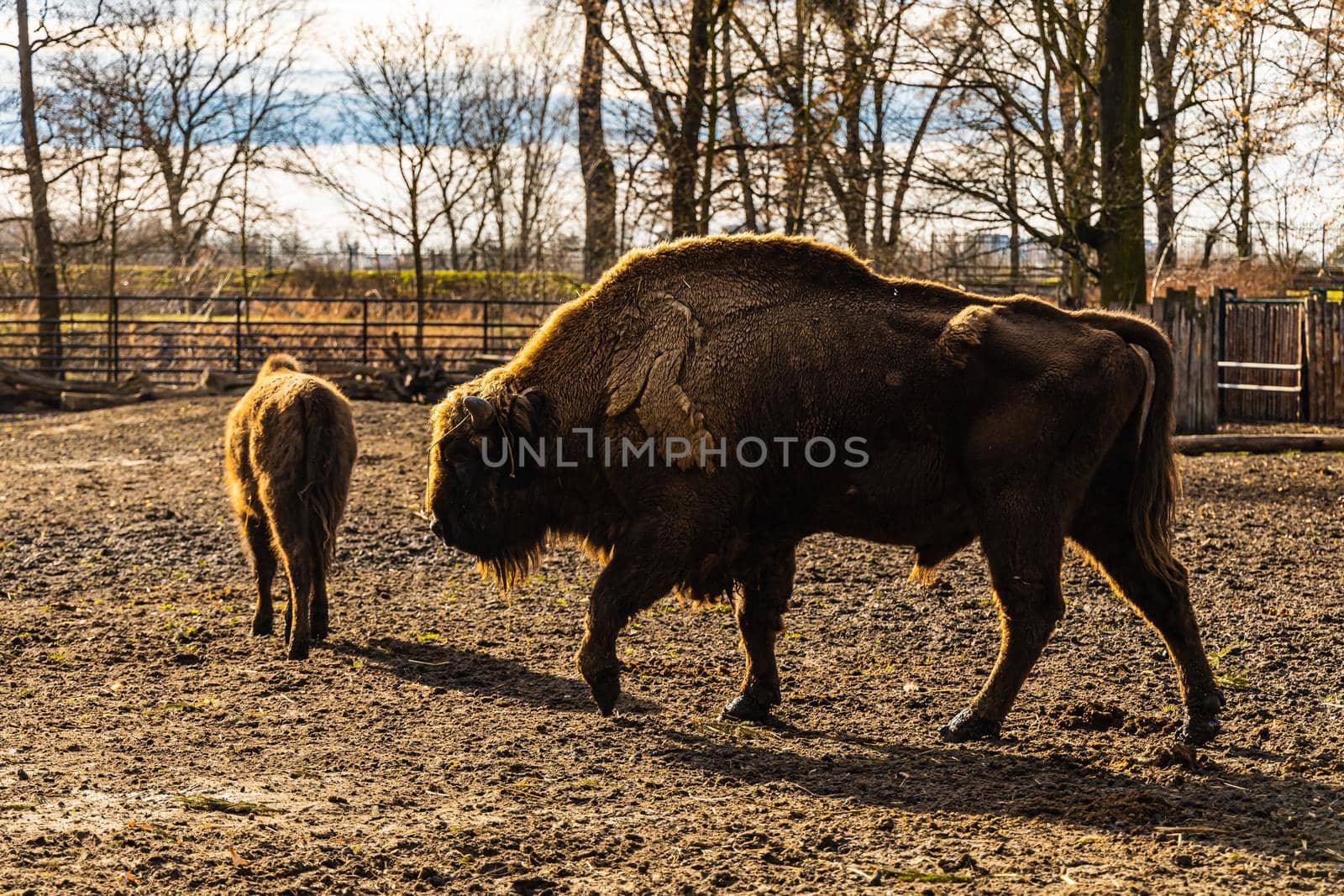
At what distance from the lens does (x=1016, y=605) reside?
5.32 m

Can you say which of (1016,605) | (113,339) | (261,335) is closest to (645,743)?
(1016,605)

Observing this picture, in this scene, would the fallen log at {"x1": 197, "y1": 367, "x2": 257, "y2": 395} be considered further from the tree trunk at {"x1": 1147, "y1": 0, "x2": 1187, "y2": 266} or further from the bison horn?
the bison horn

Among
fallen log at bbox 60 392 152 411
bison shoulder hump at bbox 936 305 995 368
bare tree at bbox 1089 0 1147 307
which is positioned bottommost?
fallen log at bbox 60 392 152 411

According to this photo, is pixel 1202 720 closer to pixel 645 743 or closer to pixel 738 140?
pixel 645 743

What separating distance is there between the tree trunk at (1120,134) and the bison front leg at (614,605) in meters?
13.1

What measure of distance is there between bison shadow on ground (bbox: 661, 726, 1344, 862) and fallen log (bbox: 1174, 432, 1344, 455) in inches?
412

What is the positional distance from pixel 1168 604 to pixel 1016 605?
0.68 metres

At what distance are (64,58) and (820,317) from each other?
25.1 metres

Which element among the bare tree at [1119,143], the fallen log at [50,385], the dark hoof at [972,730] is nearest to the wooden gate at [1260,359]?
the bare tree at [1119,143]

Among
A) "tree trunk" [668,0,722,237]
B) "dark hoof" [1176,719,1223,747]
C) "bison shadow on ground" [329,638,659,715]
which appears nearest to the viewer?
"dark hoof" [1176,719,1223,747]

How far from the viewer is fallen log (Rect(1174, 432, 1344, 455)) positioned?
14.5 metres

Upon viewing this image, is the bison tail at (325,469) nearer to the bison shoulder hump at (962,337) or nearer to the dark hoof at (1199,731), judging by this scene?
the bison shoulder hump at (962,337)

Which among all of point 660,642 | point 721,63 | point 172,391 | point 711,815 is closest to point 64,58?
point 172,391

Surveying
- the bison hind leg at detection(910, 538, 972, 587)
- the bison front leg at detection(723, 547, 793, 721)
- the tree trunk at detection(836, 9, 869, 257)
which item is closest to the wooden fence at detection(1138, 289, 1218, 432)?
the tree trunk at detection(836, 9, 869, 257)
